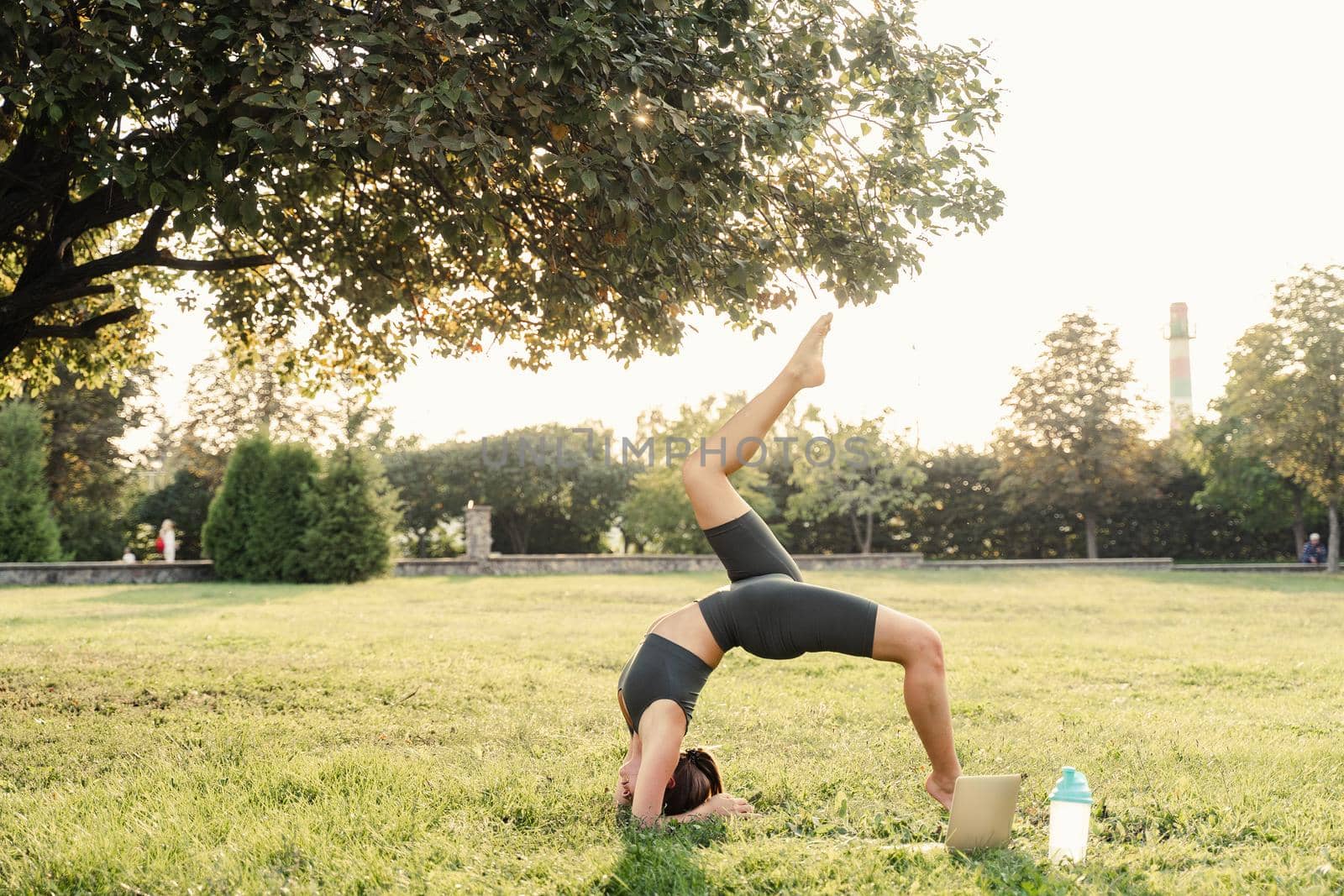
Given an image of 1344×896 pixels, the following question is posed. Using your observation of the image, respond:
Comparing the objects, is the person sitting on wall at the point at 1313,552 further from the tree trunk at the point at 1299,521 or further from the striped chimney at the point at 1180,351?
the striped chimney at the point at 1180,351

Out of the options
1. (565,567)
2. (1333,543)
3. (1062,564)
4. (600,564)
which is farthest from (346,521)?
(1333,543)

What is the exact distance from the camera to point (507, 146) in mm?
5434

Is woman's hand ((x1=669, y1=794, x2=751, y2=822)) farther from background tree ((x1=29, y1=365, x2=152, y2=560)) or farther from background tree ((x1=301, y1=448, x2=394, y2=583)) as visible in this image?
background tree ((x1=29, y1=365, x2=152, y2=560))

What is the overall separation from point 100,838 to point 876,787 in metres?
2.99

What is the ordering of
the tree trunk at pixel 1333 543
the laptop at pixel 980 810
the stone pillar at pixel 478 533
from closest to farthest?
the laptop at pixel 980 810
the stone pillar at pixel 478 533
the tree trunk at pixel 1333 543

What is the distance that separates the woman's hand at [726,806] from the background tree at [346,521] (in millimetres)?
17146

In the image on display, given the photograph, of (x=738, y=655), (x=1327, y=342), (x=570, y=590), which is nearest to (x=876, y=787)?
(x=738, y=655)

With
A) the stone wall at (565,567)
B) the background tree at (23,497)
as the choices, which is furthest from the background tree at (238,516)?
the background tree at (23,497)

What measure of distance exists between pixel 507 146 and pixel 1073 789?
3.98m

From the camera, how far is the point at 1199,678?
8047mm

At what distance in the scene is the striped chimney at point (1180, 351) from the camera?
59.4 metres

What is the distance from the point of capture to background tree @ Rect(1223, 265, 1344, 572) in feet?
83.9

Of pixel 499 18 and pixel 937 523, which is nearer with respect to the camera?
pixel 499 18

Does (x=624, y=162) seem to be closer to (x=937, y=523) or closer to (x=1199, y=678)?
(x=1199, y=678)
